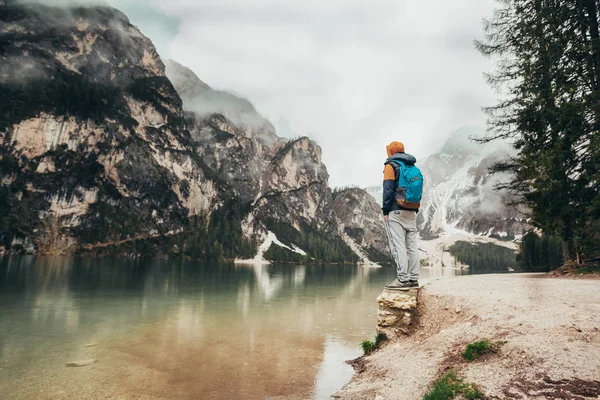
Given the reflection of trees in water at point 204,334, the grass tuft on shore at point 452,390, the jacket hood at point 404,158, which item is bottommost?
the reflection of trees in water at point 204,334

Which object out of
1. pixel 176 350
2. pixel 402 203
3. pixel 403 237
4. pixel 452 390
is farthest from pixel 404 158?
pixel 176 350

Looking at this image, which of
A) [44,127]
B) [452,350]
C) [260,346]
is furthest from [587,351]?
[44,127]

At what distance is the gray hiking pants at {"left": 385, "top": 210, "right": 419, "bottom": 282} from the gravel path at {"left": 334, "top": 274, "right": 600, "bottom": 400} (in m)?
1.52

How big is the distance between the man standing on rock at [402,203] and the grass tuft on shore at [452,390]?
13.6ft

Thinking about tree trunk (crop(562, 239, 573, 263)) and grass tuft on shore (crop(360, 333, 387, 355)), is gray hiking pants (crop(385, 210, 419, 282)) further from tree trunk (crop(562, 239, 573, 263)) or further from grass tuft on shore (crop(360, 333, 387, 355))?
tree trunk (crop(562, 239, 573, 263))

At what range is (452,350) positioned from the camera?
23.8 feet

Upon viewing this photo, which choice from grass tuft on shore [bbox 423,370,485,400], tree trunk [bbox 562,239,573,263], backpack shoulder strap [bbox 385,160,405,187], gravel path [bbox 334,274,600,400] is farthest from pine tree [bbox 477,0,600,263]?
grass tuft on shore [bbox 423,370,485,400]

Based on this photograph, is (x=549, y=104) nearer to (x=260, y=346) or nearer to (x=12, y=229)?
(x=260, y=346)

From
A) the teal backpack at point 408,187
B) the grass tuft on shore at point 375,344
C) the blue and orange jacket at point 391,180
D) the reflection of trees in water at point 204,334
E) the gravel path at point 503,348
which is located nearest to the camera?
the gravel path at point 503,348

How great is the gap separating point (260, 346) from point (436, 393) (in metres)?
10.8

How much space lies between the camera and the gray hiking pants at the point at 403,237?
10055 mm

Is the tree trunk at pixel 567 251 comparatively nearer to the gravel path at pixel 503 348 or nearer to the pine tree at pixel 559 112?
the pine tree at pixel 559 112

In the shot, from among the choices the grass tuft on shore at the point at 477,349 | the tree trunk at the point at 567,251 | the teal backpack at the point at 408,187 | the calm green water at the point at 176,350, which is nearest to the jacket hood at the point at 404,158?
the teal backpack at the point at 408,187

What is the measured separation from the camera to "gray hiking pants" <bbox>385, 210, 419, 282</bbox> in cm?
1005
